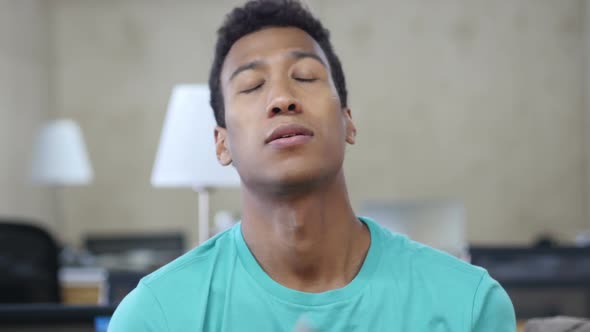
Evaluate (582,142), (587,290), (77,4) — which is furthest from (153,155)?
(587,290)

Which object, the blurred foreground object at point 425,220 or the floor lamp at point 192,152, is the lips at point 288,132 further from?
the blurred foreground object at point 425,220

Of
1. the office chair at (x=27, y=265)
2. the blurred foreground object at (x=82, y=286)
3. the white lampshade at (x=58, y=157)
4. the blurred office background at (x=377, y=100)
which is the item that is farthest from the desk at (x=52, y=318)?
the blurred office background at (x=377, y=100)

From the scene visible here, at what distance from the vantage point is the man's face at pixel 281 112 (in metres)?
1.17

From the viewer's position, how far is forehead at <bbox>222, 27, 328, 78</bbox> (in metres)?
1.28

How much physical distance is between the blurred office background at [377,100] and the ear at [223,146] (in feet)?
17.0

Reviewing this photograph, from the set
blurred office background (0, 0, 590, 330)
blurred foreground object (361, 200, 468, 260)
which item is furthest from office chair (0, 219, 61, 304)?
blurred office background (0, 0, 590, 330)

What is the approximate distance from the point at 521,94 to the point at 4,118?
13.0 feet

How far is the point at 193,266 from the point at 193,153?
3.97ft

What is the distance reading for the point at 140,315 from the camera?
3.65 feet

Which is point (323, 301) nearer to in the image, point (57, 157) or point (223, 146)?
point (223, 146)

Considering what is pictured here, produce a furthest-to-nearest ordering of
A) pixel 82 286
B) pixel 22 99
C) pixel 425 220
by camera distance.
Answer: pixel 22 99 < pixel 425 220 < pixel 82 286

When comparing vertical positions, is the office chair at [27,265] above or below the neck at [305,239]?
below

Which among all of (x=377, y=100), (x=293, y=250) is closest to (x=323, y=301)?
(x=293, y=250)

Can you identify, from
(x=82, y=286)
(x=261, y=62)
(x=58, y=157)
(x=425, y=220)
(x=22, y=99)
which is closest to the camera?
(x=261, y=62)
